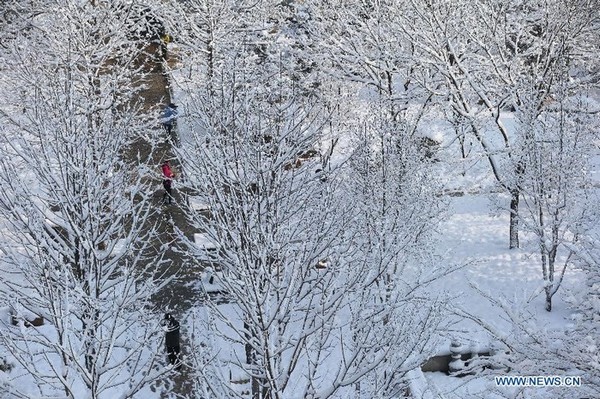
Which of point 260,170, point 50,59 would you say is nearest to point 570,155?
point 260,170

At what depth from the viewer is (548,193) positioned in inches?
668

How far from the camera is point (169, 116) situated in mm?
24969

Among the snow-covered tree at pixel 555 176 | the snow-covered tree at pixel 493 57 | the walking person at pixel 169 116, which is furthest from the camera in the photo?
the walking person at pixel 169 116

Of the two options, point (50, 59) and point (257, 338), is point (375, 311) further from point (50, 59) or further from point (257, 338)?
point (50, 59)

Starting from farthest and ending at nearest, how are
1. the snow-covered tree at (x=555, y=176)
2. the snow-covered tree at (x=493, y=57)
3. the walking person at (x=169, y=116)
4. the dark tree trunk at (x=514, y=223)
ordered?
the walking person at (x=169, y=116) → the dark tree trunk at (x=514, y=223) → the snow-covered tree at (x=493, y=57) → the snow-covered tree at (x=555, y=176)

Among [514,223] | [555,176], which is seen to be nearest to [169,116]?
[514,223]

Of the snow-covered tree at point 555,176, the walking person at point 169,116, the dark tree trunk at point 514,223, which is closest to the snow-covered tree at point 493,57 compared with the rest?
the dark tree trunk at point 514,223

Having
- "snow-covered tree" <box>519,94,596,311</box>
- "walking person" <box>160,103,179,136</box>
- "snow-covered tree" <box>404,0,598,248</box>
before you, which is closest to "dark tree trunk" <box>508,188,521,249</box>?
"snow-covered tree" <box>404,0,598,248</box>

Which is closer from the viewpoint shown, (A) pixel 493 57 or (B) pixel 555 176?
(B) pixel 555 176

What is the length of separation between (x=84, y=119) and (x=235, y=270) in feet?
14.6

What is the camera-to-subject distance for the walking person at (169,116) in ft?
81.4

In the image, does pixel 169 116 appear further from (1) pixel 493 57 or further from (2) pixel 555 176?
(2) pixel 555 176

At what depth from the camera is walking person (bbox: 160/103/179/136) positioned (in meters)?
24.8

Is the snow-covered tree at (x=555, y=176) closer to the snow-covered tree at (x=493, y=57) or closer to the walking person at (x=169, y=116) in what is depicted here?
the snow-covered tree at (x=493, y=57)
